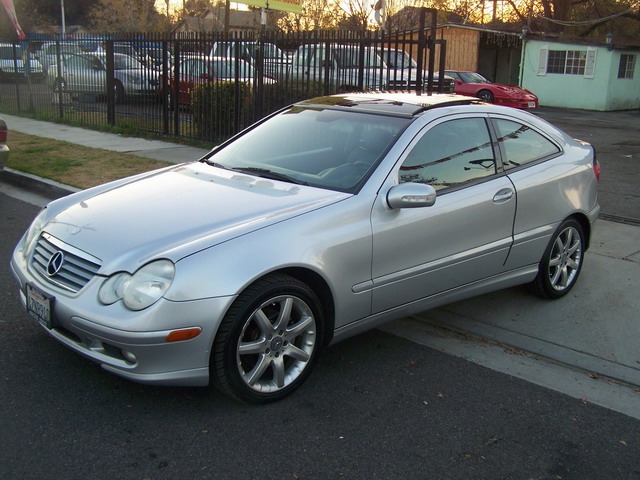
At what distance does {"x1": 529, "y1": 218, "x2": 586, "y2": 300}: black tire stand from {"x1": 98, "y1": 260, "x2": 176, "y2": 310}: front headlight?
122 inches

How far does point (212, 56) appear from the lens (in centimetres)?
1272

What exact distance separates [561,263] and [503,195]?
1.05 metres

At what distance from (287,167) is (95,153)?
7.70 metres

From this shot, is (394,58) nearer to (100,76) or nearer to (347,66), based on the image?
(347,66)

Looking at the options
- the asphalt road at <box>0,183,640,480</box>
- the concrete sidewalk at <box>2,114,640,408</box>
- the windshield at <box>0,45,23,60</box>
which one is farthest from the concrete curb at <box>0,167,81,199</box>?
the windshield at <box>0,45,23,60</box>

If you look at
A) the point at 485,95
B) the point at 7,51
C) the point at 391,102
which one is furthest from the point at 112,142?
the point at 485,95

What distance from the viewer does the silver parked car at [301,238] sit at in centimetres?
339

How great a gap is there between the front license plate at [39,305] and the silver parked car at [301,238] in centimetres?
2

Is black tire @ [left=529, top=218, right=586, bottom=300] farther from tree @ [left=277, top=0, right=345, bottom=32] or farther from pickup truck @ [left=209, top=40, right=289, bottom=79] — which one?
tree @ [left=277, top=0, right=345, bottom=32]

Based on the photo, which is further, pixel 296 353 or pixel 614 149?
pixel 614 149

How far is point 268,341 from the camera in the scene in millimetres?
3650

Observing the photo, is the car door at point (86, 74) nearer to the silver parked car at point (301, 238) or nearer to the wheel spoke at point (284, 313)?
the silver parked car at point (301, 238)

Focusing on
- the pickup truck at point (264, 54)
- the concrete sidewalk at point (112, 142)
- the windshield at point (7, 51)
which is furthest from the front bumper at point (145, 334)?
the windshield at point (7, 51)

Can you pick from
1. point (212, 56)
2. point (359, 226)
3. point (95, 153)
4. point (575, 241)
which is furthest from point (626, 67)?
point (359, 226)
